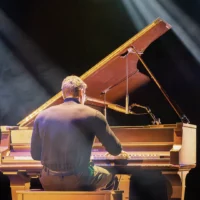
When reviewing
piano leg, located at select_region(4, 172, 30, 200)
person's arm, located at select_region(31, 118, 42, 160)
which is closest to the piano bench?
person's arm, located at select_region(31, 118, 42, 160)

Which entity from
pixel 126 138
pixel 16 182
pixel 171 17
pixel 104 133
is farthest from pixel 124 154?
pixel 171 17

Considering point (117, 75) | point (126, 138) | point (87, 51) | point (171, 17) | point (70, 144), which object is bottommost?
point (70, 144)

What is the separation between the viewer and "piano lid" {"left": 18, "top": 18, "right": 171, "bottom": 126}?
421 cm

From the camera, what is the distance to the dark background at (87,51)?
5660 millimetres

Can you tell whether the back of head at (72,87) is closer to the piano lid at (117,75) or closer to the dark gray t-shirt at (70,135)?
the dark gray t-shirt at (70,135)

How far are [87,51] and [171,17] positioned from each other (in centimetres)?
114

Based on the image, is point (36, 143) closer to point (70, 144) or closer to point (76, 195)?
point (70, 144)

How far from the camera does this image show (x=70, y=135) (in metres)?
3.24

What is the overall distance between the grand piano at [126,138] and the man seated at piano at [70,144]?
2.24 ft

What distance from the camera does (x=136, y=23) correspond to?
609 cm

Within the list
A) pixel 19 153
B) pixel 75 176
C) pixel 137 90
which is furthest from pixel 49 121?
pixel 137 90

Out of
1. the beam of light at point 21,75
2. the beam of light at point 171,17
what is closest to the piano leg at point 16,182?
the beam of light at point 21,75

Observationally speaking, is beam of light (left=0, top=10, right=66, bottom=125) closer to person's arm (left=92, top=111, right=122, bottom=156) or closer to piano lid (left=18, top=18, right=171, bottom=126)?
piano lid (left=18, top=18, right=171, bottom=126)

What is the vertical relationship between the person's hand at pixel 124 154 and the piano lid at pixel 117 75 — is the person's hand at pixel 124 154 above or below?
below
